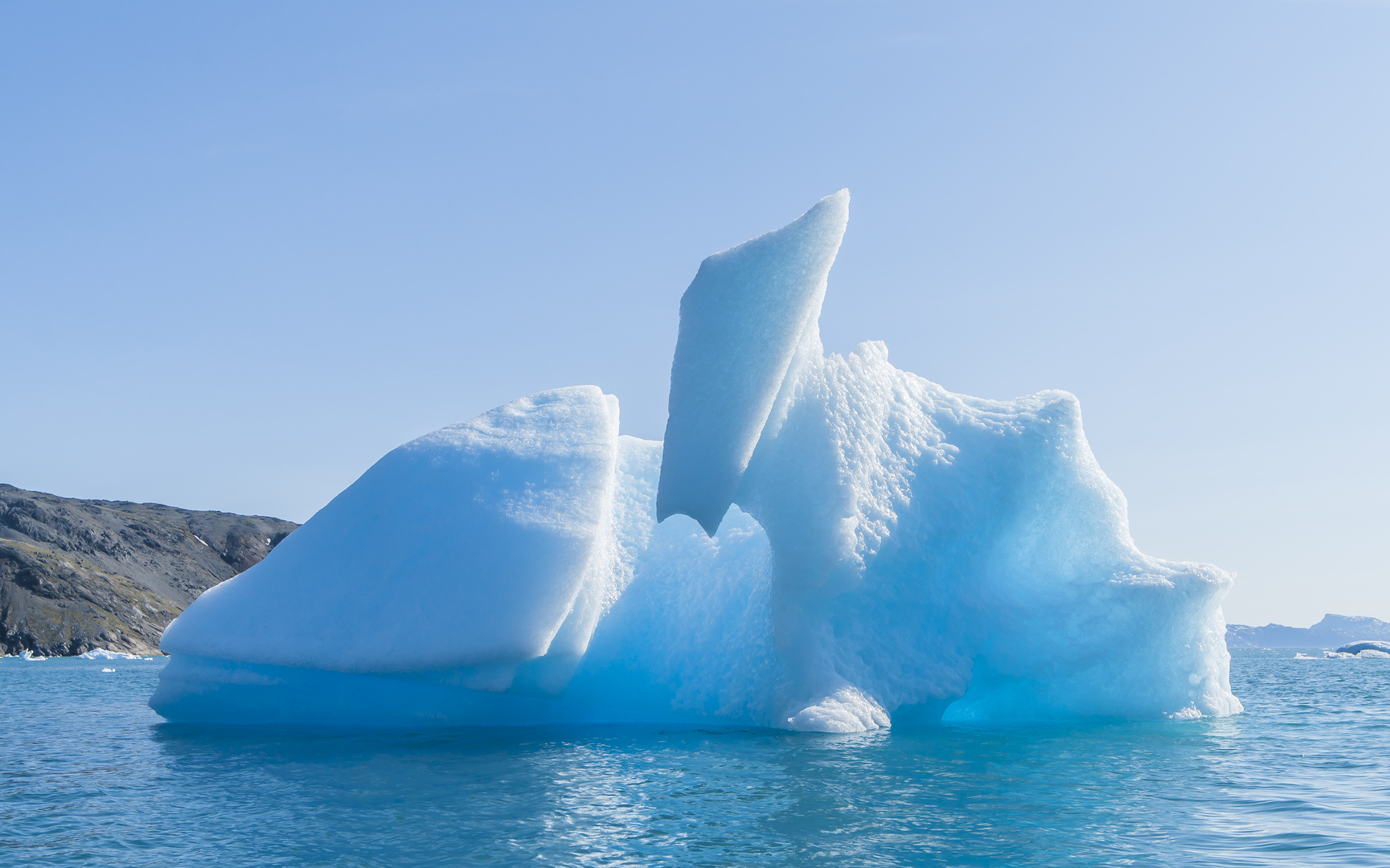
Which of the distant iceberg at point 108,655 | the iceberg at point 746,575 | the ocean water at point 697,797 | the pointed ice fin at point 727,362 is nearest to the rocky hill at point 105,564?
the distant iceberg at point 108,655

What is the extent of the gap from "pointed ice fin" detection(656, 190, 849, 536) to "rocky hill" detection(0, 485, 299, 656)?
217 ft

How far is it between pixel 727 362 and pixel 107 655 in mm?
64471

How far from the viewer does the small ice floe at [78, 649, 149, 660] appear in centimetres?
6016

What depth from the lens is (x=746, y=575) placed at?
1392cm

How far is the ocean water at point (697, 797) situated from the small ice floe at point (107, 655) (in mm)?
55480

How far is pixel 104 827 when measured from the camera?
23.4 ft

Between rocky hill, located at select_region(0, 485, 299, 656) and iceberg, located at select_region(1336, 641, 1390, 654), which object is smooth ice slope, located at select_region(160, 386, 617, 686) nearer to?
rocky hill, located at select_region(0, 485, 299, 656)

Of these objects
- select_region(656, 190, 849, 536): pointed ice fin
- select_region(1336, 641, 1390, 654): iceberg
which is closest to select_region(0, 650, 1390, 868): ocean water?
select_region(656, 190, 849, 536): pointed ice fin

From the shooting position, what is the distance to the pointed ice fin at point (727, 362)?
11.4 m

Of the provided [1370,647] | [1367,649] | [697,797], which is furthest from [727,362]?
[1367,649]

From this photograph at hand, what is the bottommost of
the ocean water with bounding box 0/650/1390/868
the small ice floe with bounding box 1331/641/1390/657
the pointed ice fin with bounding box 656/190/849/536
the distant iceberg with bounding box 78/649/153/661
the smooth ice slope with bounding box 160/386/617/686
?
the distant iceberg with bounding box 78/649/153/661

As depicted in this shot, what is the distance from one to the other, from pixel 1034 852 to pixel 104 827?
6.55 meters

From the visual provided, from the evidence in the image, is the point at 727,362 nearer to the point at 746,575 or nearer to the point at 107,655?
the point at 746,575

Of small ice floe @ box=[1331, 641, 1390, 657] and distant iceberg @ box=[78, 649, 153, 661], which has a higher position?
small ice floe @ box=[1331, 641, 1390, 657]
